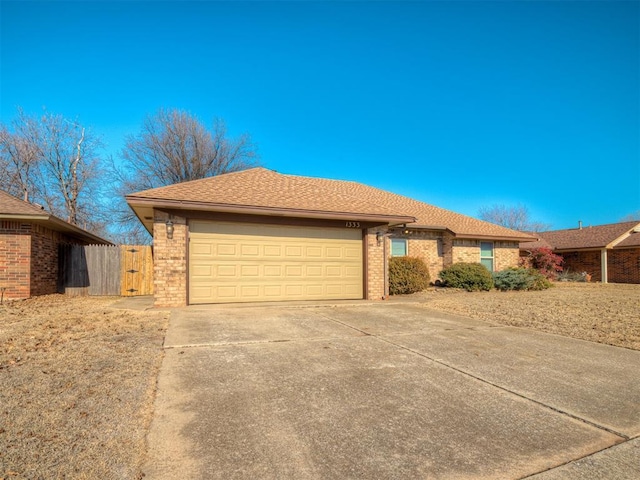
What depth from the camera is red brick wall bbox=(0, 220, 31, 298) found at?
11445 mm

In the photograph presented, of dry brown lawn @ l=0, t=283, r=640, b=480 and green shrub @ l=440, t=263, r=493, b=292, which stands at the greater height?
green shrub @ l=440, t=263, r=493, b=292

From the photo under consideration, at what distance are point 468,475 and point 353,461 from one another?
0.74 meters

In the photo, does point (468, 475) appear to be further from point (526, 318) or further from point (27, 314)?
point (27, 314)

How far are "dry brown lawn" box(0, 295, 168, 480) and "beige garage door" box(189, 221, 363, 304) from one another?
123 inches

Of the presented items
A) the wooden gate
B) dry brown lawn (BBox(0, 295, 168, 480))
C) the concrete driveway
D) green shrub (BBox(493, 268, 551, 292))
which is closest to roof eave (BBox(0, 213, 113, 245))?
the wooden gate

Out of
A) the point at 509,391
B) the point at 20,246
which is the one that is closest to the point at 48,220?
the point at 20,246

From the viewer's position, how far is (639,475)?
8.09 feet

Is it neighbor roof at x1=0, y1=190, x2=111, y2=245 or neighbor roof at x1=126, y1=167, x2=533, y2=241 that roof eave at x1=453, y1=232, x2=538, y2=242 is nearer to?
neighbor roof at x1=126, y1=167, x2=533, y2=241

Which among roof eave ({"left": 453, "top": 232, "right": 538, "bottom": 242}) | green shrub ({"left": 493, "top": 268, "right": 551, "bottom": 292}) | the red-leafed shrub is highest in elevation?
roof eave ({"left": 453, "top": 232, "right": 538, "bottom": 242})

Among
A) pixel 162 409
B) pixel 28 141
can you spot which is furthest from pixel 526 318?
pixel 28 141

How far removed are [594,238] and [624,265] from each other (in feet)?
8.20

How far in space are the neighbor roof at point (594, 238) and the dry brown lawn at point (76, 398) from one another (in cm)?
2406

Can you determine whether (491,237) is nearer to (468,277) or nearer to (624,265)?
(468,277)

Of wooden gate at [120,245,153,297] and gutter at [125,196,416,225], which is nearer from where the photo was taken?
gutter at [125,196,416,225]
